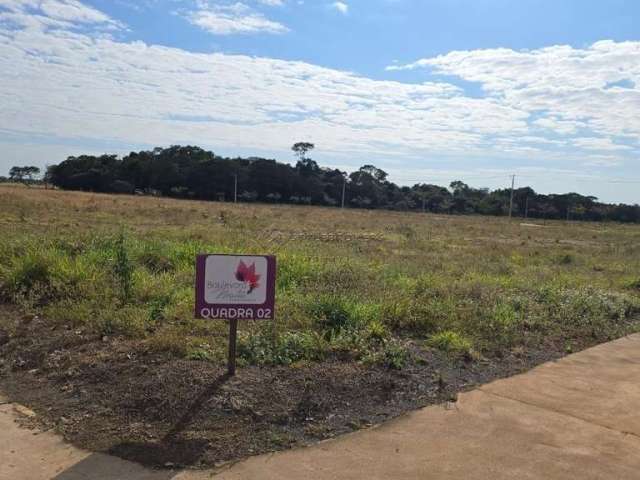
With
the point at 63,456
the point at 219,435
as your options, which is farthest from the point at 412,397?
the point at 63,456

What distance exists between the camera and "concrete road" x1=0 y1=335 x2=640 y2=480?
3436mm

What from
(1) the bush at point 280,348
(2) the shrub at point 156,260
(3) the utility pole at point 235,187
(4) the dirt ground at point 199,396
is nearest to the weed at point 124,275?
(2) the shrub at point 156,260

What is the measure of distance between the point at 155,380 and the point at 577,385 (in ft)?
12.0

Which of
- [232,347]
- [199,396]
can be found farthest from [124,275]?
[199,396]

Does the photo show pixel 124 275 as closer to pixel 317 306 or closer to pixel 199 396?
pixel 317 306

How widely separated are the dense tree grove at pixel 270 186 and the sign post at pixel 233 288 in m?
89.6

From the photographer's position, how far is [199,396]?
14.2 ft

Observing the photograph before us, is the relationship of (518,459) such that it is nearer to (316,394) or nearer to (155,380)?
(316,394)

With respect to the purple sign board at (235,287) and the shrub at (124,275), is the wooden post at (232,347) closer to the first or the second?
the purple sign board at (235,287)

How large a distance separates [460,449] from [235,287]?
6.73ft

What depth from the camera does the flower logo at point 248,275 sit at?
181 inches

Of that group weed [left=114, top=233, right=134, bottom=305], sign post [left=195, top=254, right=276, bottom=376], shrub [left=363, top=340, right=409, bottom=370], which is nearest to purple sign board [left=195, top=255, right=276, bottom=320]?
sign post [left=195, top=254, right=276, bottom=376]

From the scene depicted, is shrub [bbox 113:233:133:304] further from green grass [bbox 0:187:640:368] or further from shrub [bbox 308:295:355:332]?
shrub [bbox 308:295:355:332]

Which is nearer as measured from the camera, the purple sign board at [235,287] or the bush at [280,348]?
the purple sign board at [235,287]
